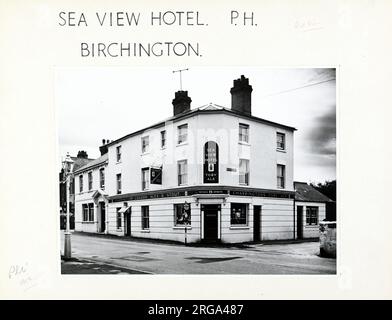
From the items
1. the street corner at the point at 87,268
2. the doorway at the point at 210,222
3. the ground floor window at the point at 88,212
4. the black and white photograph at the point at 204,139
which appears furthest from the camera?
the ground floor window at the point at 88,212

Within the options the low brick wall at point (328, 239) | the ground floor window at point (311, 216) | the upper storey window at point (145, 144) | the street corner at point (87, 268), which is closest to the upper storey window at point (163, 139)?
the upper storey window at point (145, 144)

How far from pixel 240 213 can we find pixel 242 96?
0.97 meters

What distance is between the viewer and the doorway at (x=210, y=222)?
298 cm

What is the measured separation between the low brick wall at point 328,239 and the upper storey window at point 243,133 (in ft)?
2.94

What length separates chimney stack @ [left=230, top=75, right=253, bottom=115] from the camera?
2.78m

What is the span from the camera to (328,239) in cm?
284

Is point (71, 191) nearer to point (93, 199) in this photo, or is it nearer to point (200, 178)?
point (93, 199)

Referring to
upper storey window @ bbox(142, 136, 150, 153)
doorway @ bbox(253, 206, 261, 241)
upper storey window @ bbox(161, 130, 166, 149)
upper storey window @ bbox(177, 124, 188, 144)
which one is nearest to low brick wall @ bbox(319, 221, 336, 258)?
doorway @ bbox(253, 206, 261, 241)

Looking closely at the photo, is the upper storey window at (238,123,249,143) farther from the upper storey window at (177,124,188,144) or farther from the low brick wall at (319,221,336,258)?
the low brick wall at (319,221,336,258)

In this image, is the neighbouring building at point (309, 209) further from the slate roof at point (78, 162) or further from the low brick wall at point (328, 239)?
the slate roof at point (78, 162)

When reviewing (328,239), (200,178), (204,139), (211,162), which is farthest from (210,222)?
(328,239)

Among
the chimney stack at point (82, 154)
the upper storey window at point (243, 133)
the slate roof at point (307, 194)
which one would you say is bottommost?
the slate roof at point (307, 194)

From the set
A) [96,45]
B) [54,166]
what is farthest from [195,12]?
[54,166]
